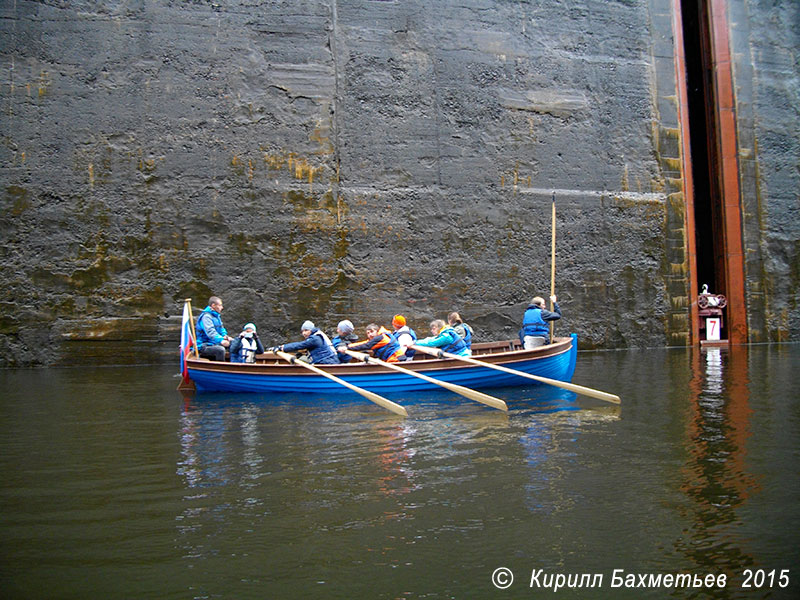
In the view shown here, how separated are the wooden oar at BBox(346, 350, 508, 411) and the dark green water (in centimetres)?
14

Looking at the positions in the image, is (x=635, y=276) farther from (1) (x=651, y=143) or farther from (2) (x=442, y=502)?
(2) (x=442, y=502)

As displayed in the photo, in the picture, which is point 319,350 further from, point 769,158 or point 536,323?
point 769,158

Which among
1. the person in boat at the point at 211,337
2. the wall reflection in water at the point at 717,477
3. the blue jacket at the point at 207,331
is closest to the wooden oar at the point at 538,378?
the wall reflection in water at the point at 717,477

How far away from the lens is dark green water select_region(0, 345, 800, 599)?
320 cm

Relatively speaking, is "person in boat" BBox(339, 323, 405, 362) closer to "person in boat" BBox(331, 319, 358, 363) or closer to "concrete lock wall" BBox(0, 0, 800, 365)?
"person in boat" BBox(331, 319, 358, 363)

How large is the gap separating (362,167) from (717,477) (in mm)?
12378

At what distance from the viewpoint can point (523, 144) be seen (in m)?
17.0

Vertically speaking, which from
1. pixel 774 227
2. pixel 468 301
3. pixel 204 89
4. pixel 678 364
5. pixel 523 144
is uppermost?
pixel 204 89

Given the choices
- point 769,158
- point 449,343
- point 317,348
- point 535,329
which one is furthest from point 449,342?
point 769,158

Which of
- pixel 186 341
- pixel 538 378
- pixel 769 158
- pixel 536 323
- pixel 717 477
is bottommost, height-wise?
pixel 717 477

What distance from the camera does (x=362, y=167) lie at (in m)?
15.9

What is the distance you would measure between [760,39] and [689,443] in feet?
55.9

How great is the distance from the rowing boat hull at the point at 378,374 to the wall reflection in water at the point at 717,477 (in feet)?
6.68

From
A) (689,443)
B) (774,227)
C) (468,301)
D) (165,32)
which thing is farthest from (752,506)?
(774,227)
